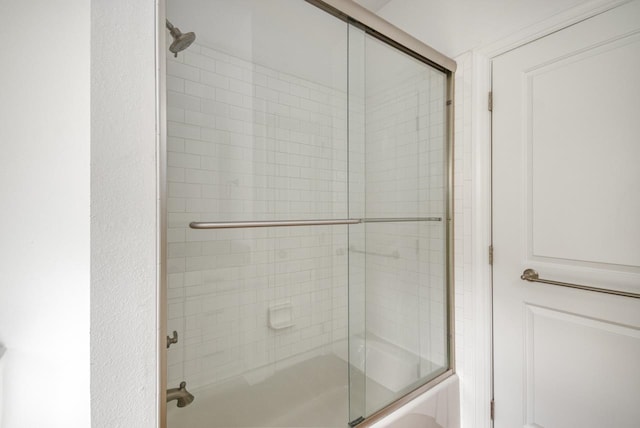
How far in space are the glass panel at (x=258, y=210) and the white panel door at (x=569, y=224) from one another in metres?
0.79

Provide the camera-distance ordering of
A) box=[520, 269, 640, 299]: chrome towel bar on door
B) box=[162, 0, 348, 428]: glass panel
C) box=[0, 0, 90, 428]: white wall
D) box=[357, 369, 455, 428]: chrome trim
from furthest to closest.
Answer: box=[357, 369, 455, 428]: chrome trim, box=[520, 269, 640, 299]: chrome towel bar on door, box=[162, 0, 348, 428]: glass panel, box=[0, 0, 90, 428]: white wall

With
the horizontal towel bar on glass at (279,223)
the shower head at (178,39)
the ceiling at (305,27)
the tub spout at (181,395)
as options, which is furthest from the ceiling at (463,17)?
the tub spout at (181,395)

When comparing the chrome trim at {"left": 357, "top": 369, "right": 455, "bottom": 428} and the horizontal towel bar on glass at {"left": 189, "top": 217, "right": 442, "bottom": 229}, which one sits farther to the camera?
the chrome trim at {"left": 357, "top": 369, "right": 455, "bottom": 428}

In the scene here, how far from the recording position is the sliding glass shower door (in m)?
0.92

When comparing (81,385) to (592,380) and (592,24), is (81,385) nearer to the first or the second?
(592,380)

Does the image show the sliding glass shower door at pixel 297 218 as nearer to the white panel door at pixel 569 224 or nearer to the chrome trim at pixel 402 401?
the chrome trim at pixel 402 401

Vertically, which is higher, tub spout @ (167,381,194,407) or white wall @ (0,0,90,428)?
white wall @ (0,0,90,428)

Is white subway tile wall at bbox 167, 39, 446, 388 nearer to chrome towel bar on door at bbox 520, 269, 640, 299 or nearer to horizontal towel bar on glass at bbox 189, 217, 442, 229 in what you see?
horizontal towel bar on glass at bbox 189, 217, 442, 229

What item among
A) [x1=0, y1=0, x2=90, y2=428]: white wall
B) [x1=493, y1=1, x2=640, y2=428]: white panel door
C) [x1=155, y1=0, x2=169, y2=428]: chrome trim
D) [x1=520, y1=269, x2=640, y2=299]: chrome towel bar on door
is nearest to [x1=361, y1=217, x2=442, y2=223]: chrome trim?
[x1=493, y1=1, x2=640, y2=428]: white panel door

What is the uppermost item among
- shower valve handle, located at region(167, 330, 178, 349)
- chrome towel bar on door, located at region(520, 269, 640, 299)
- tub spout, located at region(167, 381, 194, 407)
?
chrome towel bar on door, located at region(520, 269, 640, 299)

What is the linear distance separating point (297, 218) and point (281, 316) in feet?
1.40

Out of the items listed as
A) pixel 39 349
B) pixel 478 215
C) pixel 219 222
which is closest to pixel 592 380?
pixel 478 215

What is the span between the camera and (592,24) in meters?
1.13

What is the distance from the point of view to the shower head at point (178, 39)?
2.63 ft
